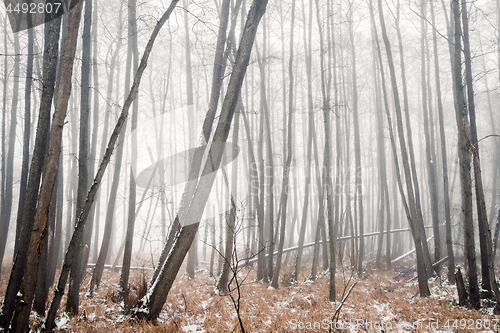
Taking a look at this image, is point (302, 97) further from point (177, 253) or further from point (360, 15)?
point (177, 253)

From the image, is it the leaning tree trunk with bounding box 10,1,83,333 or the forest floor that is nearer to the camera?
the leaning tree trunk with bounding box 10,1,83,333

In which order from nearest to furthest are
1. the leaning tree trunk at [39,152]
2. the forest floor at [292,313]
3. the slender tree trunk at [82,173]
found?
the leaning tree trunk at [39,152] < the forest floor at [292,313] < the slender tree trunk at [82,173]

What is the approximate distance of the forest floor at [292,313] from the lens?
13.6 feet

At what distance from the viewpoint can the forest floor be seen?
4.15m

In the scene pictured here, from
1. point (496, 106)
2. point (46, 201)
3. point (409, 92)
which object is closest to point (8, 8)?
point (46, 201)

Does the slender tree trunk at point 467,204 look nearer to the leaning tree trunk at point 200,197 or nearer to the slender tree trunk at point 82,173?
the leaning tree trunk at point 200,197

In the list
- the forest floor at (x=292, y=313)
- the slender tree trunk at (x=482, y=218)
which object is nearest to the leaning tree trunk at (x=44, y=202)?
the forest floor at (x=292, y=313)

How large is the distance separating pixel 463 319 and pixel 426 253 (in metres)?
3.77

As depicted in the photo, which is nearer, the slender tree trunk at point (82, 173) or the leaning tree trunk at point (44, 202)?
the leaning tree trunk at point (44, 202)

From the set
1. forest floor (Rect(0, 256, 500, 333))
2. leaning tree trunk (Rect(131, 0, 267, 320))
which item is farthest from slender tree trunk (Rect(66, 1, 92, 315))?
leaning tree trunk (Rect(131, 0, 267, 320))

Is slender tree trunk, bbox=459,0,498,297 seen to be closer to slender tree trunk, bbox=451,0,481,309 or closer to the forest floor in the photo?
slender tree trunk, bbox=451,0,481,309

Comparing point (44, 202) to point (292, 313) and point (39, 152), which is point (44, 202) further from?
point (292, 313)

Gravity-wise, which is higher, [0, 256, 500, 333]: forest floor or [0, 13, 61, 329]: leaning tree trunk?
[0, 13, 61, 329]: leaning tree trunk

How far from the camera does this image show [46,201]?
3146mm
